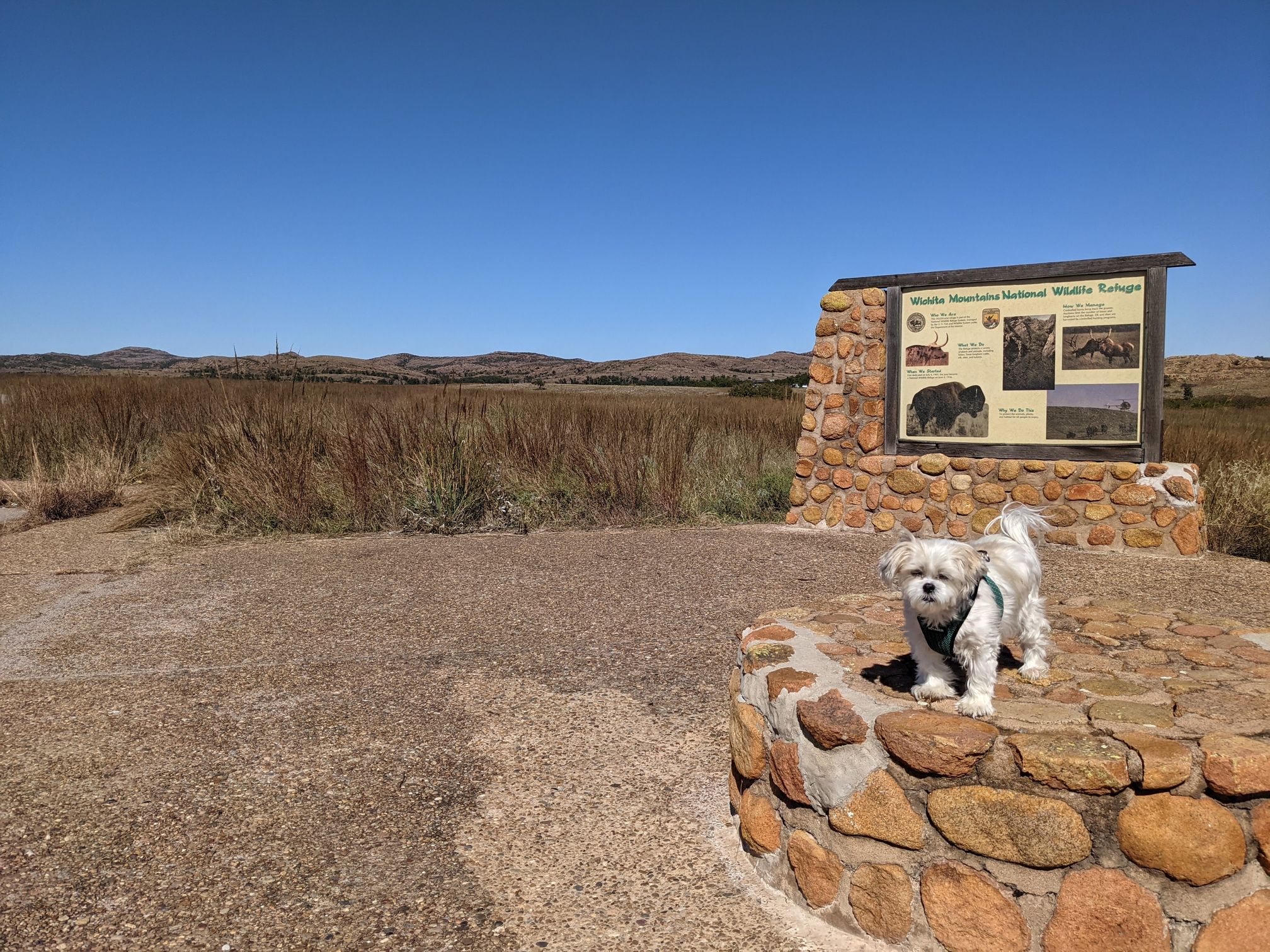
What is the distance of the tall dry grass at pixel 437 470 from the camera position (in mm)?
9227

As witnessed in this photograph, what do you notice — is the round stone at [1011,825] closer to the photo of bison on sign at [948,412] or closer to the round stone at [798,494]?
the photo of bison on sign at [948,412]

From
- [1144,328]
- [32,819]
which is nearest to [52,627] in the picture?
[32,819]

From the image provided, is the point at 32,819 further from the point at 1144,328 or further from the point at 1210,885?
the point at 1144,328

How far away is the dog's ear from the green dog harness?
0.56 feet

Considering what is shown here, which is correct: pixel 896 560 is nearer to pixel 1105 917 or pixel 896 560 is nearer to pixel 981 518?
pixel 1105 917

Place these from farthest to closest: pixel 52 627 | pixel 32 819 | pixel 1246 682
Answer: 1. pixel 52 627
2. pixel 32 819
3. pixel 1246 682

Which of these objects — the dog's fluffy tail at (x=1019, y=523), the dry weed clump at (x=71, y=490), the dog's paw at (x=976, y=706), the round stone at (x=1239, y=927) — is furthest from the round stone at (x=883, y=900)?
the dry weed clump at (x=71, y=490)

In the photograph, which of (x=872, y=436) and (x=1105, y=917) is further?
(x=872, y=436)

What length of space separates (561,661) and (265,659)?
1.67 metres

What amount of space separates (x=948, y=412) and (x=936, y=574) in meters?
5.98

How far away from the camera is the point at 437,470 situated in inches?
365

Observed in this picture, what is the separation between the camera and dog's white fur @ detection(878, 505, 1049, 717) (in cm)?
267

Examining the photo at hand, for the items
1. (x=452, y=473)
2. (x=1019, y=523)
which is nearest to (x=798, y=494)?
(x=452, y=473)

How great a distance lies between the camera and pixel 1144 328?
7.54 m
